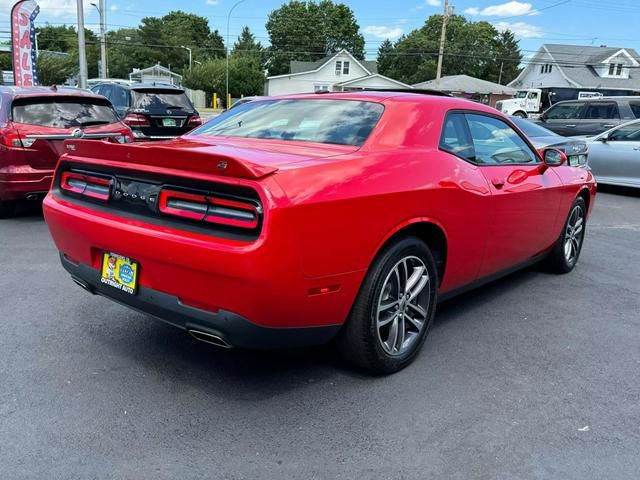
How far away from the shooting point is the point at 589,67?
2172 inches

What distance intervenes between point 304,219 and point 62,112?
5.64 m

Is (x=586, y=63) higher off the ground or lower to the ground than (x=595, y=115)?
higher

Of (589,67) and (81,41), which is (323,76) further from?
(81,41)

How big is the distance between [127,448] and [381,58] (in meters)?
98.3

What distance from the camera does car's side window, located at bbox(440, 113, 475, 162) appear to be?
3.57 meters

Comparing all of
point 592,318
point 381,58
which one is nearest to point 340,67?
point 381,58

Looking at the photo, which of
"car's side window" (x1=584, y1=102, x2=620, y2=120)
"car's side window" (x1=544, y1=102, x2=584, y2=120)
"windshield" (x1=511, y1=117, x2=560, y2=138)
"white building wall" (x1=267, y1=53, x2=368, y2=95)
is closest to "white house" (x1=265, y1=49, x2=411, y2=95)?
"white building wall" (x1=267, y1=53, x2=368, y2=95)

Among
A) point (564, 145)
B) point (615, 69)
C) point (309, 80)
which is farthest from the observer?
Result: point (309, 80)

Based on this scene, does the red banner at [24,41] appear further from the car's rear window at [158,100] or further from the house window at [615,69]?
the house window at [615,69]

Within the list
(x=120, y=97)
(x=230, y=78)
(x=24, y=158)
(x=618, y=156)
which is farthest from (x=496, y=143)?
(x=230, y=78)

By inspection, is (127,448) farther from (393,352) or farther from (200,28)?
(200,28)

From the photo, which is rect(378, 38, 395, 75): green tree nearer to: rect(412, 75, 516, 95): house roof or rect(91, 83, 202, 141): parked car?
rect(412, 75, 516, 95): house roof

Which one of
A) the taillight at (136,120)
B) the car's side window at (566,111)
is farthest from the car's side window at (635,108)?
the taillight at (136,120)

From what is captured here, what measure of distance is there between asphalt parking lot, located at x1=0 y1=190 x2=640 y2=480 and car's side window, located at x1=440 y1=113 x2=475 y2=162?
1.23 m
